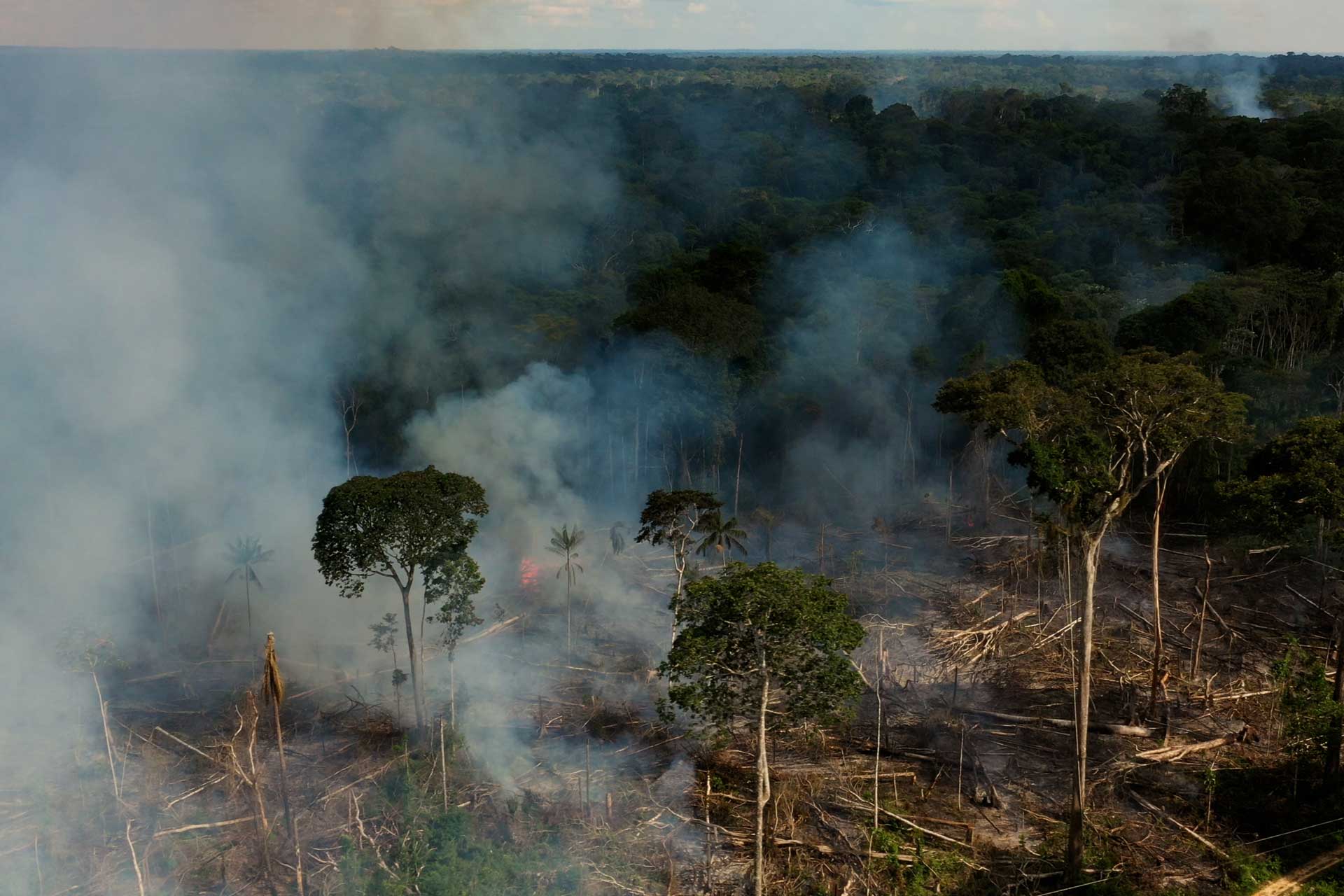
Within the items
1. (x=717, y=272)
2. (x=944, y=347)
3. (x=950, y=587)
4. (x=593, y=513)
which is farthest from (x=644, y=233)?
(x=950, y=587)

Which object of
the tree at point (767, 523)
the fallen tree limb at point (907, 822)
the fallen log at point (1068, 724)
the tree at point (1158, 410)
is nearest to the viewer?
the fallen tree limb at point (907, 822)

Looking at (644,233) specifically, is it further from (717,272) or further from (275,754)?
(275,754)

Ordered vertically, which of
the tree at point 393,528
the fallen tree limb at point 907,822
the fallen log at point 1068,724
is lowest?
the fallen tree limb at point 907,822

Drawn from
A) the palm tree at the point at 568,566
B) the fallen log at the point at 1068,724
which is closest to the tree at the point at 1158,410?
the fallen log at the point at 1068,724

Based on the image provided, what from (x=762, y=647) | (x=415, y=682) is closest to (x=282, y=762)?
(x=415, y=682)

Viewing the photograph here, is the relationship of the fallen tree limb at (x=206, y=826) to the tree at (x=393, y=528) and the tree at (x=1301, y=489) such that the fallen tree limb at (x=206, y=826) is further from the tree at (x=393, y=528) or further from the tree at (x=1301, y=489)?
the tree at (x=1301, y=489)

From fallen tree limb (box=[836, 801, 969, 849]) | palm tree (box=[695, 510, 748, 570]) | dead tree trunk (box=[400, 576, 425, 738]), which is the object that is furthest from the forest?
palm tree (box=[695, 510, 748, 570])
